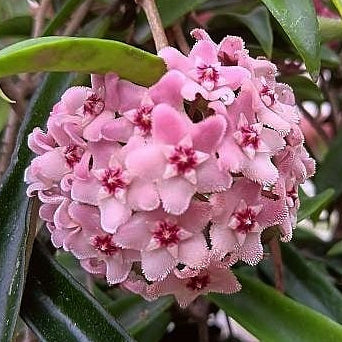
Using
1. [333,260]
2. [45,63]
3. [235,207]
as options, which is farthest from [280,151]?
[333,260]

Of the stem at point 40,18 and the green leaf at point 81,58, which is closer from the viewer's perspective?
the green leaf at point 81,58

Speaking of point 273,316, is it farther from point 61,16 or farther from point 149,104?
point 61,16

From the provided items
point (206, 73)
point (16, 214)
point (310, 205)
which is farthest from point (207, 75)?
point (310, 205)

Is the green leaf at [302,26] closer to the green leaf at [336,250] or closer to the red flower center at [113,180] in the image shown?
the red flower center at [113,180]

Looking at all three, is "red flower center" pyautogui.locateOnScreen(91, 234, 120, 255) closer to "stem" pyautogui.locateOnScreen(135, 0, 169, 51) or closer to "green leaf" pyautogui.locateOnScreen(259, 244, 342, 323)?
"stem" pyautogui.locateOnScreen(135, 0, 169, 51)

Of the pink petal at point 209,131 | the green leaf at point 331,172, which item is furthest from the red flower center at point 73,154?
the green leaf at point 331,172

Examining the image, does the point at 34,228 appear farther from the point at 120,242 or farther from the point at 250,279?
the point at 250,279
